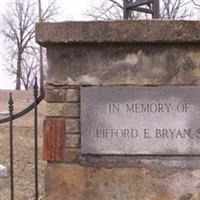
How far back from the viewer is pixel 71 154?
406 cm

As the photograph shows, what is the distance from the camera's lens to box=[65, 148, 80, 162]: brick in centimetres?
406

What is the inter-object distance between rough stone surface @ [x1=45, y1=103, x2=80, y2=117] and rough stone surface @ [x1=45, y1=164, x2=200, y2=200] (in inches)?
14.5

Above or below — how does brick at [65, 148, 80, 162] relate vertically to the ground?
above

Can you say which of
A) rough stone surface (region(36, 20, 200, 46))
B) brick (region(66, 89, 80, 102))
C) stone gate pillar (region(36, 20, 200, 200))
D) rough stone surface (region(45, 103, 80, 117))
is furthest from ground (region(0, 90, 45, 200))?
rough stone surface (region(36, 20, 200, 46))

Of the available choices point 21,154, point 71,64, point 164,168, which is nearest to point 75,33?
point 71,64

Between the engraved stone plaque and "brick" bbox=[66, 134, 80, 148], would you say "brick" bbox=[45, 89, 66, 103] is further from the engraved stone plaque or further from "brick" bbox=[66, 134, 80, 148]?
"brick" bbox=[66, 134, 80, 148]

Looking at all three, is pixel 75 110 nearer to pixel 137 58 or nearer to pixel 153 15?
pixel 137 58

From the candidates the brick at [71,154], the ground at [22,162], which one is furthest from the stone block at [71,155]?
the ground at [22,162]

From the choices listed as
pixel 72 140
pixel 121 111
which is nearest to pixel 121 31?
pixel 121 111

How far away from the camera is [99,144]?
400 centimetres

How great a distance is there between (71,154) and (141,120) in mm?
564

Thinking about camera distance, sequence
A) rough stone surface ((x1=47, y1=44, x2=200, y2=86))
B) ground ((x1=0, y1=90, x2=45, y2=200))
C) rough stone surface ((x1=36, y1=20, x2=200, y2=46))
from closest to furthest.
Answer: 1. rough stone surface ((x1=36, y1=20, x2=200, y2=46))
2. rough stone surface ((x1=47, y1=44, x2=200, y2=86))
3. ground ((x1=0, y1=90, x2=45, y2=200))

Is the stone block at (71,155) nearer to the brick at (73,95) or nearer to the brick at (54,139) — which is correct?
the brick at (54,139)

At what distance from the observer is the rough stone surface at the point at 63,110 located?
13.3 feet
